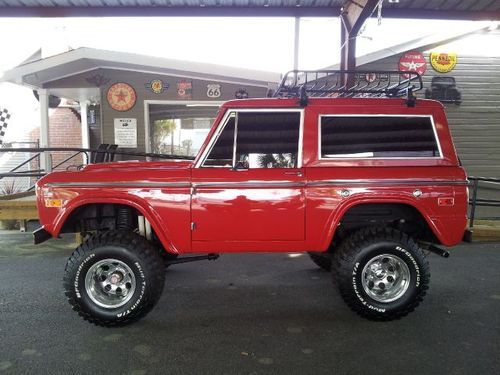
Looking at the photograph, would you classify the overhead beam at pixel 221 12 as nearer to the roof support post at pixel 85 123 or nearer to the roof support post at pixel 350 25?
→ the roof support post at pixel 350 25

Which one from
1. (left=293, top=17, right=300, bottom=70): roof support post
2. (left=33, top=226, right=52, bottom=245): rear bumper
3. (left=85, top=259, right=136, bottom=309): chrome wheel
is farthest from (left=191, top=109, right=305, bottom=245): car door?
(left=293, top=17, right=300, bottom=70): roof support post

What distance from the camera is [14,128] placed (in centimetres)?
1548

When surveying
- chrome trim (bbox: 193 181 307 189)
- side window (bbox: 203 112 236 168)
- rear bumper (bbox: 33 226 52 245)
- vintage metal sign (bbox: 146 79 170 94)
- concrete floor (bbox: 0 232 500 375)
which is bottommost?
concrete floor (bbox: 0 232 500 375)

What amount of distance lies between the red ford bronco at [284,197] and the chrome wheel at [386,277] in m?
0.01

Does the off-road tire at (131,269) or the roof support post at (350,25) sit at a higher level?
the roof support post at (350,25)

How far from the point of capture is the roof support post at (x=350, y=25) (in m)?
8.12

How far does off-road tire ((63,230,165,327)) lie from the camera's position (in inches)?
164

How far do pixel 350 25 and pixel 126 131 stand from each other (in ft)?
18.2

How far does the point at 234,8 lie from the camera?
A: 9055 millimetres

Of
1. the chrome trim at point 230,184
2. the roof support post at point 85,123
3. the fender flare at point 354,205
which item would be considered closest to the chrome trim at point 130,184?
the chrome trim at point 230,184

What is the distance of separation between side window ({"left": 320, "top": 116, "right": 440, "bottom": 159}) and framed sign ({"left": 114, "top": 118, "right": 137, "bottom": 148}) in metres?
7.18

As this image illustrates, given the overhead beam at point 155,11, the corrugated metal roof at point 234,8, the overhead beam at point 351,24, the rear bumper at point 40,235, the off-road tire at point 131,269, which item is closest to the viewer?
the off-road tire at point 131,269

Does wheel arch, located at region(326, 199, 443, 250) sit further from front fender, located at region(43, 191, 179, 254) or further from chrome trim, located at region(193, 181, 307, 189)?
front fender, located at region(43, 191, 179, 254)

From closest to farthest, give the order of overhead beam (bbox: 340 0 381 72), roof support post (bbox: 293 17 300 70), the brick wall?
1. overhead beam (bbox: 340 0 381 72)
2. roof support post (bbox: 293 17 300 70)
3. the brick wall
